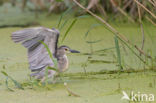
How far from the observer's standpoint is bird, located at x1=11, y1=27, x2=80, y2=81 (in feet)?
11.2

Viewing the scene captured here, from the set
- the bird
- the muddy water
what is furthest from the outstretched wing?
the muddy water

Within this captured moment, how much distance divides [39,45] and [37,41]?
0.06 m

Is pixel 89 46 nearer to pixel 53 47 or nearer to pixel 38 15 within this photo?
pixel 53 47

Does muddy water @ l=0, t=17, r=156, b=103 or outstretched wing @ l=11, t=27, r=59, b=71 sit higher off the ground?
outstretched wing @ l=11, t=27, r=59, b=71

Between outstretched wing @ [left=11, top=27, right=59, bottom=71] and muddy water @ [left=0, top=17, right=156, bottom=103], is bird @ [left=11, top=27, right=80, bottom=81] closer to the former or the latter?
outstretched wing @ [left=11, top=27, right=59, bottom=71]

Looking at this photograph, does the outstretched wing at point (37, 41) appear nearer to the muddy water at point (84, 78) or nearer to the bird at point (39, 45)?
the bird at point (39, 45)

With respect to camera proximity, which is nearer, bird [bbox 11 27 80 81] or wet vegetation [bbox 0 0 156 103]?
wet vegetation [bbox 0 0 156 103]

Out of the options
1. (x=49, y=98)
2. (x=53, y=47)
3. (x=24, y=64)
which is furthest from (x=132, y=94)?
(x=24, y=64)

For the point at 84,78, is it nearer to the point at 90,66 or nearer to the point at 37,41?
the point at 90,66

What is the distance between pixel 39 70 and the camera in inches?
144

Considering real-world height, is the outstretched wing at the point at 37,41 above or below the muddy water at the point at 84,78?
above

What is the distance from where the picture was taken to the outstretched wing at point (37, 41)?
3.40 m

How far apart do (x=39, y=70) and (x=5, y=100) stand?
0.65 metres

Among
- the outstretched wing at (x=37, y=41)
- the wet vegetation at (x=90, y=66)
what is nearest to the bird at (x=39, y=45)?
the outstretched wing at (x=37, y=41)
